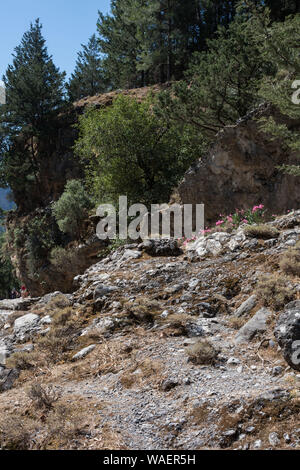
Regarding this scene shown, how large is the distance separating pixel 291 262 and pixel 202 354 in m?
2.19

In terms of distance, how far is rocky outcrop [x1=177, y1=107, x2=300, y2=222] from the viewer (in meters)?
11.6

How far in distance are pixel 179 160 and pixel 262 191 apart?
508 cm

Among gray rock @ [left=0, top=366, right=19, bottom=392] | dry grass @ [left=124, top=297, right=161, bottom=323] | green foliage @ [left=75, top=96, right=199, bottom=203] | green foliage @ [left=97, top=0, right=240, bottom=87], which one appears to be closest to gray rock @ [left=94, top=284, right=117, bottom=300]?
dry grass @ [left=124, top=297, right=161, bottom=323]

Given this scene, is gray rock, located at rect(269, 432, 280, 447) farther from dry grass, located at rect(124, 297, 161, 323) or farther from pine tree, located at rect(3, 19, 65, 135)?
pine tree, located at rect(3, 19, 65, 135)

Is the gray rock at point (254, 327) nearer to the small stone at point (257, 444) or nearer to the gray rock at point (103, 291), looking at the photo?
the small stone at point (257, 444)

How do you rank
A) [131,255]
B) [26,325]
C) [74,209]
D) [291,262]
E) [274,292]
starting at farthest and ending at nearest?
[74,209]
[131,255]
[26,325]
[291,262]
[274,292]

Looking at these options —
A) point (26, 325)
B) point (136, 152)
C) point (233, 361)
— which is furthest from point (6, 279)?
point (233, 361)

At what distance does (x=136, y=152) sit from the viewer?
15.6 metres

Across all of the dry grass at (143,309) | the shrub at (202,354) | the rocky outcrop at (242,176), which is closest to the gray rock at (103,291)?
the dry grass at (143,309)

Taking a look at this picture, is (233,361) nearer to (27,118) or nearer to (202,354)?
(202,354)

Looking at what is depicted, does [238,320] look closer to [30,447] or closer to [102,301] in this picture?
[102,301]

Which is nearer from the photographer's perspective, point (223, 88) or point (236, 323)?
point (236, 323)

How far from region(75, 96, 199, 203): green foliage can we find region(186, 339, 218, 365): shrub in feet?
38.1

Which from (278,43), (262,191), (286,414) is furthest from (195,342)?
(262,191)
